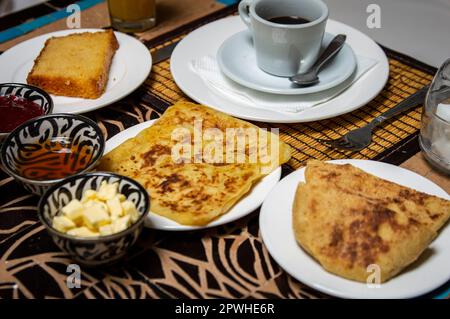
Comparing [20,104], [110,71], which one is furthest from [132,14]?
[20,104]

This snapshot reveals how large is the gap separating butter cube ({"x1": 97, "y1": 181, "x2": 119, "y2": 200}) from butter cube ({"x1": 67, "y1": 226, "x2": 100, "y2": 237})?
0.32 feet

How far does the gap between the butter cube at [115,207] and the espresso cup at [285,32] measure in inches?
32.9

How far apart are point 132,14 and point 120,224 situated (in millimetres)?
1281

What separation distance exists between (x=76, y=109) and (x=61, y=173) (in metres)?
0.39

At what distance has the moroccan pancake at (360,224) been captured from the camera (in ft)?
4.13

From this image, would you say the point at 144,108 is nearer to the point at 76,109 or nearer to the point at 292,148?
the point at 76,109

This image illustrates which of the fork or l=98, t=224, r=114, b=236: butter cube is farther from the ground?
l=98, t=224, r=114, b=236: butter cube

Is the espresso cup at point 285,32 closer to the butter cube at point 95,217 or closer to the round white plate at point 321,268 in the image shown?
the round white plate at point 321,268

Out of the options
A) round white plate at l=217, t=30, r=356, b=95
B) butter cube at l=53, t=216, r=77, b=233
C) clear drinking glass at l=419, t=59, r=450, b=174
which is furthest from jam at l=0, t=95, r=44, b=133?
clear drinking glass at l=419, t=59, r=450, b=174

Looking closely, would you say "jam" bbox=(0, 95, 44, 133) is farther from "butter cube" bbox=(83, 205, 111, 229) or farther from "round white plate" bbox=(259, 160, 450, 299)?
"round white plate" bbox=(259, 160, 450, 299)

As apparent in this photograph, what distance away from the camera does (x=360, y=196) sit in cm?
138

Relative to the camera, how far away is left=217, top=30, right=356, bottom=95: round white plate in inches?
72.5

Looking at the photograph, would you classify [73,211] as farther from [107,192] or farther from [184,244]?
[184,244]
